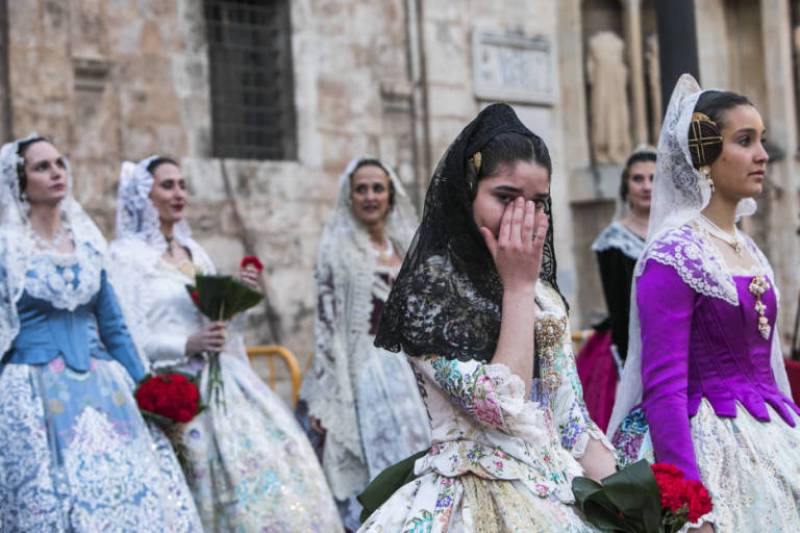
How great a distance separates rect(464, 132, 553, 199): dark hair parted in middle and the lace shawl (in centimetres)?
466

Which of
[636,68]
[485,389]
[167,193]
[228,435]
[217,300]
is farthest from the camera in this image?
[636,68]

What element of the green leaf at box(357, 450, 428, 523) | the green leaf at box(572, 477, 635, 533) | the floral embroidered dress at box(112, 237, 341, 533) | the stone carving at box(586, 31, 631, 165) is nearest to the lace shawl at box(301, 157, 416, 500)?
the floral embroidered dress at box(112, 237, 341, 533)

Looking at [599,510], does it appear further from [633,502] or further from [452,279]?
[452,279]

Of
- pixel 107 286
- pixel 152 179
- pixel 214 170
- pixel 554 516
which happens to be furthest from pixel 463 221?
pixel 214 170

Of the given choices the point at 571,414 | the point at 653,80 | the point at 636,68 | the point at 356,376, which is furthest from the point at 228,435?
the point at 653,80

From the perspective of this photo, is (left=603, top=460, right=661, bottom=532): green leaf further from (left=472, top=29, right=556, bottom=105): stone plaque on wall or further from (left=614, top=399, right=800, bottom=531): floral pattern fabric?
(left=472, top=29, right=556, bottom=105): stone plaque on wall

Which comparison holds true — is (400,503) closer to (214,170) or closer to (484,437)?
(484,437)

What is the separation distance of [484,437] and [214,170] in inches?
312

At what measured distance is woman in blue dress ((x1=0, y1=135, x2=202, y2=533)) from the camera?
21.1ft

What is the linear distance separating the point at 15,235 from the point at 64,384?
76cm

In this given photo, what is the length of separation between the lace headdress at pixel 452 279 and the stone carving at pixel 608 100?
1098 cm

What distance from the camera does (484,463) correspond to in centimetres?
365

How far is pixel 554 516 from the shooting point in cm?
356

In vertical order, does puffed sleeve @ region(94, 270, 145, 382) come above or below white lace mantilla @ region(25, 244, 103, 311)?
below
